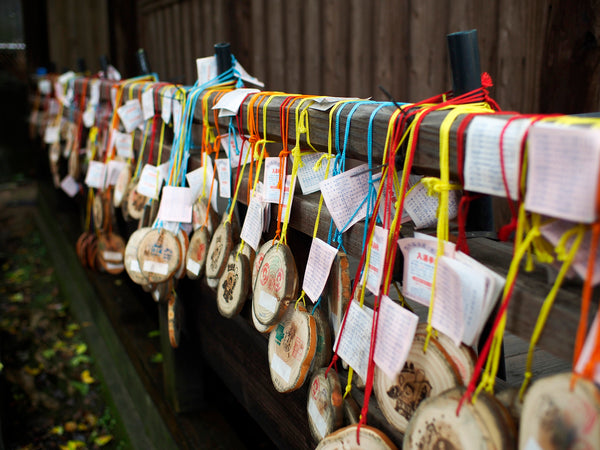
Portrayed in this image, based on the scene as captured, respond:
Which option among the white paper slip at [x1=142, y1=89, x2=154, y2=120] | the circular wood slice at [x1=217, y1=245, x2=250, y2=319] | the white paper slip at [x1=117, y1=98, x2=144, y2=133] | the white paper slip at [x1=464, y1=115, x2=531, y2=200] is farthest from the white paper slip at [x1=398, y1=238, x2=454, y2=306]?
the white paper slip at [x1=117, y1=98, x2=144, y2=133]

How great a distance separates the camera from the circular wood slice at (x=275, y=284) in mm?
1242

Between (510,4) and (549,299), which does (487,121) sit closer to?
(549,299)

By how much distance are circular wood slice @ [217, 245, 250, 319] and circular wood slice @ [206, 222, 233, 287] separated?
0.05 m

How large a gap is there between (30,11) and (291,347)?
8971 mm

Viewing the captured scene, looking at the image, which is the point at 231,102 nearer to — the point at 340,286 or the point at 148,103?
the point at 340,286

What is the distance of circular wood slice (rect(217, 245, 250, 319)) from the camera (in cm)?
146

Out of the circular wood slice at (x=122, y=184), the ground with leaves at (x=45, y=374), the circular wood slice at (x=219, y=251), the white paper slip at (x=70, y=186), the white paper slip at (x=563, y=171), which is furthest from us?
the white paper slip at (x=70, y=186)

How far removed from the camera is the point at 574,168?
0.61m

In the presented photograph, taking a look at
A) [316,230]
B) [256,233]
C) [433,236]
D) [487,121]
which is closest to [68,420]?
[256,233]

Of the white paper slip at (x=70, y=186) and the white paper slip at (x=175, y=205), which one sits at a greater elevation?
the white paper slip at (x=175, y=205)

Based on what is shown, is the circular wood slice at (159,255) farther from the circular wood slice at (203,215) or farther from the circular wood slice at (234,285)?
the circular wood slice at (234,285)

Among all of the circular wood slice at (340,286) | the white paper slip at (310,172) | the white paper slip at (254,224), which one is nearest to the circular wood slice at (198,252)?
the white paper slip at (254,224)

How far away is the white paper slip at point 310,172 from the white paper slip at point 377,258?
352 mm

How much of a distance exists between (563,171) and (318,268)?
0.62 m
